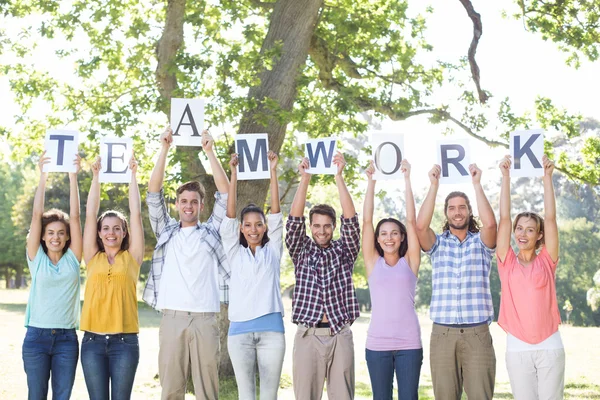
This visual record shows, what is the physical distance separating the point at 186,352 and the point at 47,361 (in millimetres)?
1095

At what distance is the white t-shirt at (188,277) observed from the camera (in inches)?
257

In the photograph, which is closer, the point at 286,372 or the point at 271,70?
the point at 271,70

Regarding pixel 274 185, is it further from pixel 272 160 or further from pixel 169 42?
pixel 169 42

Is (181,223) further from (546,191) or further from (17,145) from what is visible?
(17,145)

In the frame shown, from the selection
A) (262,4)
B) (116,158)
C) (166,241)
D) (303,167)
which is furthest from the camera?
(262,4)

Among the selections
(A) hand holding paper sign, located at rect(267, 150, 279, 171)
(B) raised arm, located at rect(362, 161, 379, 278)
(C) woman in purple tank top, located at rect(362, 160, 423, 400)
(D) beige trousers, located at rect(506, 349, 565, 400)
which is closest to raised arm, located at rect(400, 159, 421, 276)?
(C) woman in purple tank top, located at rect(362, 160, 423, 400)

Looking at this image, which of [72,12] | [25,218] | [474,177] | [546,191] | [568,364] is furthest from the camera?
[25,218]

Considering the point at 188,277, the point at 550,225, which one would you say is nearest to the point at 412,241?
the point at 550,225

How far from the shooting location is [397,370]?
6.33m

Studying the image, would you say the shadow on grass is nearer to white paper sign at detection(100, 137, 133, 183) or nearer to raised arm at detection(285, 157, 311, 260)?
raised arm at detection(285, 157, 311, 260)

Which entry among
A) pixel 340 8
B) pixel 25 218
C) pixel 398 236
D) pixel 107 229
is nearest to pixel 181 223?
pixel 107 229

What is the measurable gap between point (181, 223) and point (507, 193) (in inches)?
106

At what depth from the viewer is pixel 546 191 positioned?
21.2ft

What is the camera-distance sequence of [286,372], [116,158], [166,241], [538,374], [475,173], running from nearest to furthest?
[538,374]
[166,241]
[475,173]
[116,158]
[286,372]
